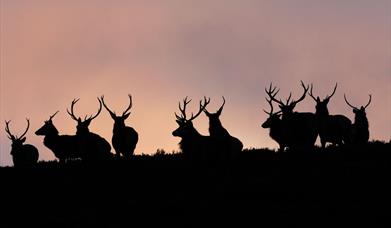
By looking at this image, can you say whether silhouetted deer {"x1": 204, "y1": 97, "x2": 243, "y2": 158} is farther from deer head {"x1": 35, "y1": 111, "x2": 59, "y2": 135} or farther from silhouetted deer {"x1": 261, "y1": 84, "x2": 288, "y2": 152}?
deer head {"x1": 35, "y1": 111, "x2": 59, "y2": 135}

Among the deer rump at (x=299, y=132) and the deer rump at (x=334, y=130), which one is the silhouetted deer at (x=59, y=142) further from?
the deer rump at (x=334, y=130)

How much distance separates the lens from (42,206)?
803 inches

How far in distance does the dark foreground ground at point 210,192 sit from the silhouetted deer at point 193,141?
1.70 feet

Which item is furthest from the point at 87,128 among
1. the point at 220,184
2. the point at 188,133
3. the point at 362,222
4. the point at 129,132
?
the point at 362,222

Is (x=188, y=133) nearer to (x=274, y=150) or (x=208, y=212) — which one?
(x=274, y=150)

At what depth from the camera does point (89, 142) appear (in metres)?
27.3

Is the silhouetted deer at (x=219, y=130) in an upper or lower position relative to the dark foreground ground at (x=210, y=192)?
upper

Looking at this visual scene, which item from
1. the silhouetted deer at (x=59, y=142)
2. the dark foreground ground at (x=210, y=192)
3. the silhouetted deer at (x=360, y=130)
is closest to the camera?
the dark foreground ground at (x=210, y=192)

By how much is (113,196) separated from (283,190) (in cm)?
449

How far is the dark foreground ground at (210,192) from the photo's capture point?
16.8 m

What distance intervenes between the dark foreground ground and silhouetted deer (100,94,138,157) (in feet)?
7.96

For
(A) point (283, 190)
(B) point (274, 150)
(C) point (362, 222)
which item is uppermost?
(B) point (274, 150)

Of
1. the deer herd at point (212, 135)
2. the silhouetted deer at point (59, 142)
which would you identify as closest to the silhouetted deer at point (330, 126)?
the deer herd at point (212, 135)

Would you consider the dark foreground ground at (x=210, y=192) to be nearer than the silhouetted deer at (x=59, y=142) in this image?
Yes
